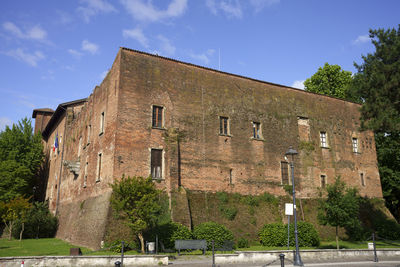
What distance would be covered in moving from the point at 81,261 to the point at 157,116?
10.9 meters

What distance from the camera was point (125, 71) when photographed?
21156 mm

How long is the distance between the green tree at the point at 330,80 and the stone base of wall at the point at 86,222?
1224 inches

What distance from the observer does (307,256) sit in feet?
52.0

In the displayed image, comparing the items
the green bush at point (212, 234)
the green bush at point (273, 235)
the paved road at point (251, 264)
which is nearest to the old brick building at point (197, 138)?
the green bush at point (273, 235)

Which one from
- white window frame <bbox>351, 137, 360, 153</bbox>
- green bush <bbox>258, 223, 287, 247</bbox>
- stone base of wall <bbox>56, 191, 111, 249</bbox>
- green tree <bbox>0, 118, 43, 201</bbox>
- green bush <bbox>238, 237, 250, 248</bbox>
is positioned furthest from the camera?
green tree <bbox>0, 118, 43, 201</bbox>

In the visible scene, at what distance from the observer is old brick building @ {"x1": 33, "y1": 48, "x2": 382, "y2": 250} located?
20484 mm

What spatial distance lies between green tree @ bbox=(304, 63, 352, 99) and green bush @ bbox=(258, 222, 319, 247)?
23676 millimetres

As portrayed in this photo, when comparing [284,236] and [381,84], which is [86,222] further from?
[381,84]

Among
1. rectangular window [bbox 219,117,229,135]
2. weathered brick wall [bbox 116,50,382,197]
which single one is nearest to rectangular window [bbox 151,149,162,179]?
weathered brick wall [bbox 116,50,382,197]

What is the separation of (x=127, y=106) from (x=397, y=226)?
2430 centimetres

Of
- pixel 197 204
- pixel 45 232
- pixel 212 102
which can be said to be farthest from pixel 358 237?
pixel 45 232

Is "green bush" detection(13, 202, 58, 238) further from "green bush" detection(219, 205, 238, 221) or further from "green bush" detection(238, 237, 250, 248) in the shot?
"green bush" detection(238, 237, 250, 248)

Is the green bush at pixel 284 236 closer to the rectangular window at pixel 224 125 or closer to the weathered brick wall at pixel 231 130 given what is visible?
Answer: the weathered brick wall at pixel 231 130

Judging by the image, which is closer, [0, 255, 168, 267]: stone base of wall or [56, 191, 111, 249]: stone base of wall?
[0, 255, 168, 267]: stone base of wall
